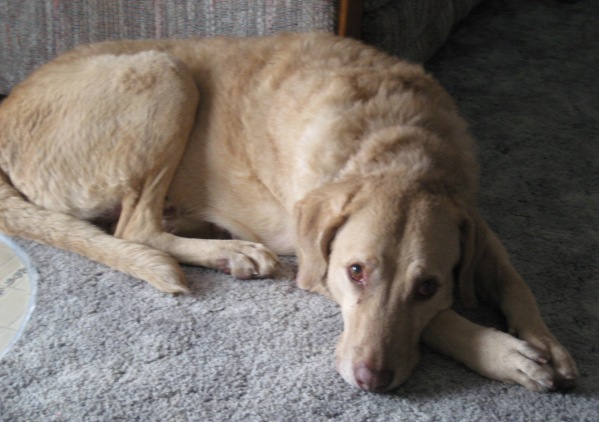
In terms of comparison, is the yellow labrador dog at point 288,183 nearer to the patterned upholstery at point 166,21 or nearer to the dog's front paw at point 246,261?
the dog's front paw at point 246,261

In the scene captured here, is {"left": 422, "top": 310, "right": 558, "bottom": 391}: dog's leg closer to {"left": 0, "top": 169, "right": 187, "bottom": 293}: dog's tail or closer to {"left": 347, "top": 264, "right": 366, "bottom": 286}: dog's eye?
{"left": 347, "top": 264, "right": 366, "bottom": 286}: dog's eye

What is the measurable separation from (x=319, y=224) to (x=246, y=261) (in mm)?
447

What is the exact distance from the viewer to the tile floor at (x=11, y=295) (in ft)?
7.79

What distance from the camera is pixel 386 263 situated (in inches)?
79.4

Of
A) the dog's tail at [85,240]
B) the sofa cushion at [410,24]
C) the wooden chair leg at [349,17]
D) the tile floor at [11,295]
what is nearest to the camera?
the tile floor at [11,295]

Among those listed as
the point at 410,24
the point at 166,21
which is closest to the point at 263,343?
the point at 166,21

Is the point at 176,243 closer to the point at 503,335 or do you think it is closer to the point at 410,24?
the point at 503,335

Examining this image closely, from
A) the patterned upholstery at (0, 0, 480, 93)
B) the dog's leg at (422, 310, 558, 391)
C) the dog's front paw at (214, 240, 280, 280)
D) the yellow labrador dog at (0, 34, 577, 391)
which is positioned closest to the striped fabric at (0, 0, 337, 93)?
the patterned upholstery at (0, 0, 480, 93)

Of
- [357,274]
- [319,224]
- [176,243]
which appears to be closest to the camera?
[357,274]

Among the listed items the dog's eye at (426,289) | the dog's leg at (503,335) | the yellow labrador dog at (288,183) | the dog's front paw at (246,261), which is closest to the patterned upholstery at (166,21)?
the yellow labrador dog at (288,183)

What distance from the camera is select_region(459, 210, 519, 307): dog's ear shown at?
2160 millimetres

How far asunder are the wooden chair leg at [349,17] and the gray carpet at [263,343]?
2.78ft

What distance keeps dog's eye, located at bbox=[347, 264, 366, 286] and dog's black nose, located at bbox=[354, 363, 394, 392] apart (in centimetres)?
23

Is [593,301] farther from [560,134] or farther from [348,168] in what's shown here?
[560,134]
